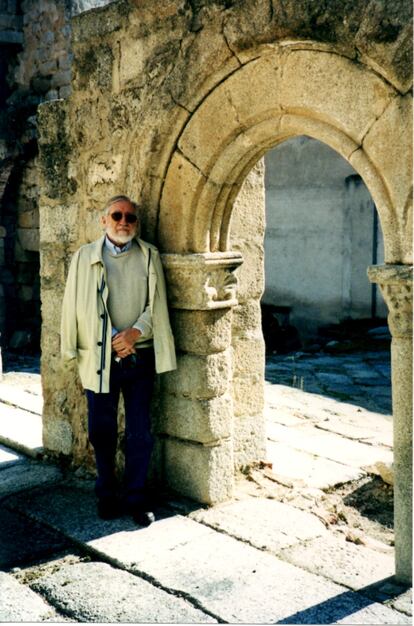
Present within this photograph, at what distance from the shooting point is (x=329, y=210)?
12.0 metres

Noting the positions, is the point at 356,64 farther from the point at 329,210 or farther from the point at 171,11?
the point at 329,210

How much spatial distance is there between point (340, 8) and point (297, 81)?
1.35ft

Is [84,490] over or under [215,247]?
under

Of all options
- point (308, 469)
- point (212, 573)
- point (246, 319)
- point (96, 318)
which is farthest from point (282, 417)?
point (212, 573)

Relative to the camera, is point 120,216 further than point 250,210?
No

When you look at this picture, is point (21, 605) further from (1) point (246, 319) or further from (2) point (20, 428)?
(2) point (20, 428)

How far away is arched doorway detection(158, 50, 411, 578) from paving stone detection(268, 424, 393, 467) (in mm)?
806

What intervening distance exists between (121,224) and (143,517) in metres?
1.60

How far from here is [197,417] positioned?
4.45 metres

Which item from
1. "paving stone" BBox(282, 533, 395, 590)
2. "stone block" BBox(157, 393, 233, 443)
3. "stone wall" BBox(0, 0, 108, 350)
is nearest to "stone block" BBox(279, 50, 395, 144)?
"stone block" BBox(157, 393, 233, 443)

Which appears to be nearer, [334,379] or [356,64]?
[356,64]

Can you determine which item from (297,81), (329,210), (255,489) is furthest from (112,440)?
(329,210)

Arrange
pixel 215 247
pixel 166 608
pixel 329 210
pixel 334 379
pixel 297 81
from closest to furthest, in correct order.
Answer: pixel 166 608 → pixel 297 81 → pixel 215 247 → pixel 334 379 → pixel 329 210

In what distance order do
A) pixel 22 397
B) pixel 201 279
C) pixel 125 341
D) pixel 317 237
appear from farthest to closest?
1. pixel 317 237
2. pixel 22 397
3. pixel 201 279
4. pixel 125 341
